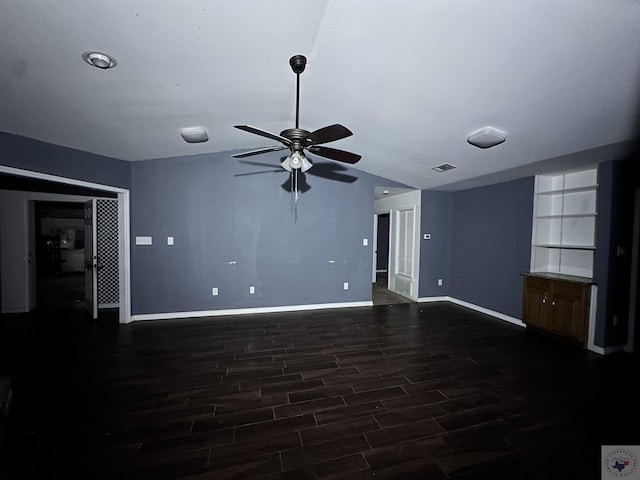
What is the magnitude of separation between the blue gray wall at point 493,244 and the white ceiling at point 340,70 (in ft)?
4.03

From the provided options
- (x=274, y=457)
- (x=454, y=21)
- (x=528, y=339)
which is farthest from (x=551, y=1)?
(x=528, y=339)

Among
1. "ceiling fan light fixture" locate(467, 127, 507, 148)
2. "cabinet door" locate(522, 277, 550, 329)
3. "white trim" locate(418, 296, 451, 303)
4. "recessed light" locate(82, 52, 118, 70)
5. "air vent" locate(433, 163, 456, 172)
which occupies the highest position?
"recessed light" locate(82, 52, 118, 70)

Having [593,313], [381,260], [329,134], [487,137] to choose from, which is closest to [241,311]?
[329,134]

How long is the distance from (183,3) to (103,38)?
61cm

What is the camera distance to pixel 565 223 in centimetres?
407

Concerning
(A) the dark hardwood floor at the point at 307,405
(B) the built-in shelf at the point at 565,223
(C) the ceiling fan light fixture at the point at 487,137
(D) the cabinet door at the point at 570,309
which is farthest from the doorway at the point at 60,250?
(B) the built-in shelf at the point at 565,223

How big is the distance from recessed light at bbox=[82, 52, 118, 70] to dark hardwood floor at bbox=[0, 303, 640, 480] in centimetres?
264

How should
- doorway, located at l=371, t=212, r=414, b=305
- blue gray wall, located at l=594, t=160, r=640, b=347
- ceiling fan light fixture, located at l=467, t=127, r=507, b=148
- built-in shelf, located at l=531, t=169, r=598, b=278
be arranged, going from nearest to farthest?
1. ceiling fan light fixture, located at l=467, t=127, r=507, b=148
2. blue gray wall, located at l=594, t=160, r=640, b=347
3. built-in shelf, located at l=531, t=169, r=598, b=278
4. doorway, located at l=371, t=212, r=414, b=305

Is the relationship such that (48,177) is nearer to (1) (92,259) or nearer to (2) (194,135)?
(2) (194,135)

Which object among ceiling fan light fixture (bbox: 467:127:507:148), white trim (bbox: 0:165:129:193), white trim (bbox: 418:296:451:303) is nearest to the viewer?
white trim (bbox: 0:165:129:193)

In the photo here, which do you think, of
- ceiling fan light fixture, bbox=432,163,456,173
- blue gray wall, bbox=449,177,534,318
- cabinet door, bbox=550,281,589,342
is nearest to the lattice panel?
ceiling fan light fixture, bbox=432,163,456,173

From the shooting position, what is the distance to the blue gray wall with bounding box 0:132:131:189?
2.69 metres

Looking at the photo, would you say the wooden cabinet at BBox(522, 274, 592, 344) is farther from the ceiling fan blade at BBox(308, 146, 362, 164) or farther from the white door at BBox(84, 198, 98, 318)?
the white door at BBox(84, 198, 98, 318)

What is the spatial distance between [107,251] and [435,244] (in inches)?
254
